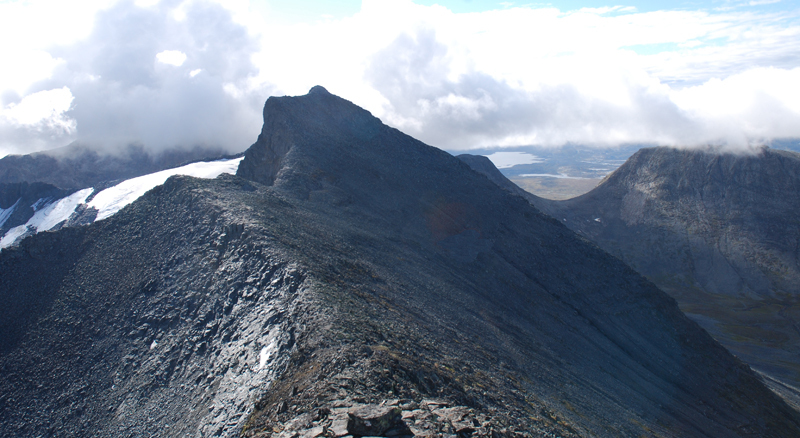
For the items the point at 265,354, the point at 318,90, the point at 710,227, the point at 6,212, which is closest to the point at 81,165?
the point at 6,212

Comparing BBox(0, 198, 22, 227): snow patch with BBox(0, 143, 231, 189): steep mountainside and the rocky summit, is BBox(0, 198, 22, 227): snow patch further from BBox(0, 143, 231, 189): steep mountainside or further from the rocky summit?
the rocky summit

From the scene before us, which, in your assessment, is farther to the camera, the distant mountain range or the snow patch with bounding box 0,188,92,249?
the distant mountain range

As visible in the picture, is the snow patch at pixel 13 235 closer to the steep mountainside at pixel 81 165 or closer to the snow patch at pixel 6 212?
the snow patch at pixel 6 212

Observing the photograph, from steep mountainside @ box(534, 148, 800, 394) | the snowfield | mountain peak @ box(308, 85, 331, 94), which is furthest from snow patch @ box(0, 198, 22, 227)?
steep mountainside @ box(534, 148, 800, 394)

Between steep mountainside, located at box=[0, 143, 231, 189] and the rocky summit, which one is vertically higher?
steep mountainside, located at box=[0, 143, 231, 189]

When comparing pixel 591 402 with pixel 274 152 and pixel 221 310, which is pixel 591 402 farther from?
pixel 274 152

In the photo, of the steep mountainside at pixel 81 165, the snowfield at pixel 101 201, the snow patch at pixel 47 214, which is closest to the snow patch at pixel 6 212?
the snowfield at pixel 101 201

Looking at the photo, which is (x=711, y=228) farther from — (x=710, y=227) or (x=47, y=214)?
(x=47, y=214)
